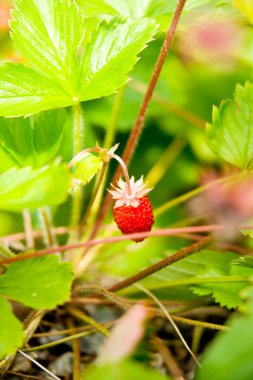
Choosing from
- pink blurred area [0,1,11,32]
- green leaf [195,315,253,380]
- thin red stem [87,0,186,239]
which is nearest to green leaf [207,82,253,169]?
thin red stem [87,0,186,239]

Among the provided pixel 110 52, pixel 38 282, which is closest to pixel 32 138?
pixel 110 52

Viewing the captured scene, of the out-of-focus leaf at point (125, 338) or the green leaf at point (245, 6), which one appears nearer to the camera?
the out-of-focus leaf at point (125, 338)

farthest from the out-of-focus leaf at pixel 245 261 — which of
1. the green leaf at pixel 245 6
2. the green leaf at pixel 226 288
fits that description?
the green leaf at pixel 245 6

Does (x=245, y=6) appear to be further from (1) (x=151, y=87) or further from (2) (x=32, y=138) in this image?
(2) (x=32, y=138)

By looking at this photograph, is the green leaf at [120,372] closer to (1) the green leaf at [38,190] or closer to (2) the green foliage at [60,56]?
(1) the green leaf at [38,190]

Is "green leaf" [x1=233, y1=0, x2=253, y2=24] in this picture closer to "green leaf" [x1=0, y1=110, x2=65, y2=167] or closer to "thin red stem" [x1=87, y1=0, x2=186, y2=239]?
"thin red stem" [x1=87, y1=0, x2=186, y2=239]

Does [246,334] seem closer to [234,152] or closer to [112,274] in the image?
[234,152]

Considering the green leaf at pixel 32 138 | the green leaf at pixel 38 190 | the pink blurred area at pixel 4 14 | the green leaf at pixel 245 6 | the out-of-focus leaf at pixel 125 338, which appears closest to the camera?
the out-of-focus leaf at pixel 125 338
